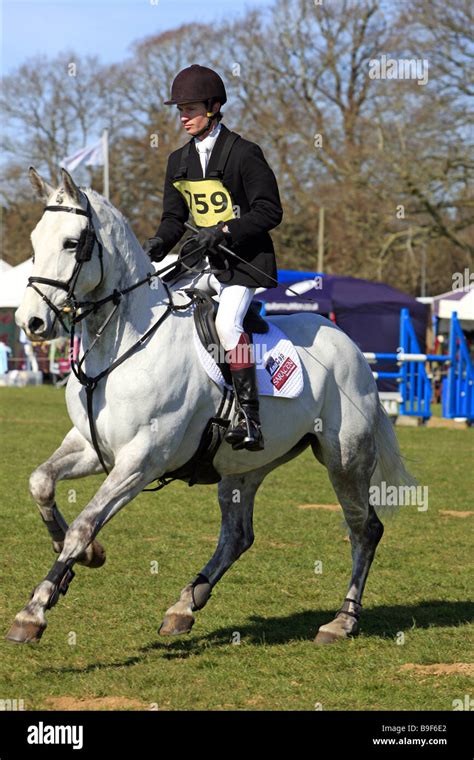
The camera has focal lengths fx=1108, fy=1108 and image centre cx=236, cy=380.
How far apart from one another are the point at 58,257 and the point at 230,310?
1.20m

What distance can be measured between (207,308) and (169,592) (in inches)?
99.0

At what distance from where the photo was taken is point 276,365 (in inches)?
275

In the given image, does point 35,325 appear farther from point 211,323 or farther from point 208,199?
point 208,199

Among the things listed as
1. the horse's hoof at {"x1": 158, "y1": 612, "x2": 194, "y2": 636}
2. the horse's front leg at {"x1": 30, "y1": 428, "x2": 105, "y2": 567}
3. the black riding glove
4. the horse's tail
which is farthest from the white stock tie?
the horse's hoof at {"x1": 158, "y1": 612, "x2": 194, "y2": 636}

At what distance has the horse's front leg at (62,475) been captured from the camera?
20.8 feet

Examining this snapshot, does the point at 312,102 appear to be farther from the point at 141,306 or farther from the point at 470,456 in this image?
the point at 141,306

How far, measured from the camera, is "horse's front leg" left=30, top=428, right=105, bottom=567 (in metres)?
6.33

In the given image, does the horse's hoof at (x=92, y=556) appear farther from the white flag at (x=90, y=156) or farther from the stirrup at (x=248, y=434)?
the white flag at (x=90, y=156)

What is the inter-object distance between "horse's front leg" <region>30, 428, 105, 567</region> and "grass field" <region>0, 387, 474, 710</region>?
582mm

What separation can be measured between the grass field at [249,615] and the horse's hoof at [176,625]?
8cm

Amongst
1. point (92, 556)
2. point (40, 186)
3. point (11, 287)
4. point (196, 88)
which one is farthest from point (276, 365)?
point (11, 287)

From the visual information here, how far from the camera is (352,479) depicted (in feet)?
24.9

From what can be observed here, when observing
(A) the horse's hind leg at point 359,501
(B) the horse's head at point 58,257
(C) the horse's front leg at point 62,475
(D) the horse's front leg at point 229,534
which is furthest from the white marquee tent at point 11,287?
(B) the horse's head at point 58,257

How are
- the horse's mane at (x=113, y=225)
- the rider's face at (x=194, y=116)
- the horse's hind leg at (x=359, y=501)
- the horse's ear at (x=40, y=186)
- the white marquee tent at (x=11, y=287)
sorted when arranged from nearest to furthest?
the horse's ear at (x=40, y=186) → the horse's mane at (x=113, y=225) → the rider's face at (x=194, y=116) → the horse's hind leg at (x=359, y=501) → the white marquee tent at (x=11, y=287)
